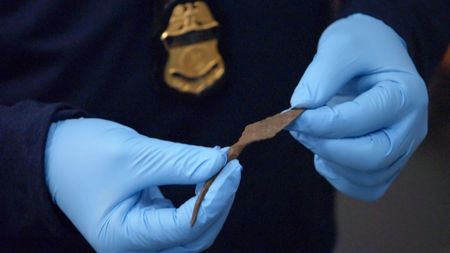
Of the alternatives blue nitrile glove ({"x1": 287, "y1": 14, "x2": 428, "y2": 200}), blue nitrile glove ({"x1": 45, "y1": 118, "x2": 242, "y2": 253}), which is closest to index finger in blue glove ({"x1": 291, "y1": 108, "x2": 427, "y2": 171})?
blue nitrile glove ({"x1": 287, "y1": 14, "x2": 428, "y2": 200})

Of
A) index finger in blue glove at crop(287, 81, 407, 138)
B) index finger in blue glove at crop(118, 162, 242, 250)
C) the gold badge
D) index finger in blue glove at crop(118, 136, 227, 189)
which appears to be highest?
the gold badge

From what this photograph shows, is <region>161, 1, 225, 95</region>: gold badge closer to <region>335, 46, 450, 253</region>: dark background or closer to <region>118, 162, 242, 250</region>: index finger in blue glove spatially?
<region>118, 162, 242, 250</region>: index finger in blue glove

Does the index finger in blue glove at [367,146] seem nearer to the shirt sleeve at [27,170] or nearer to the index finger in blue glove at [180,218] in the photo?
the index finger in blue glove at [180,218]

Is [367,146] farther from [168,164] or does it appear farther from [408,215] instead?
[408,215]

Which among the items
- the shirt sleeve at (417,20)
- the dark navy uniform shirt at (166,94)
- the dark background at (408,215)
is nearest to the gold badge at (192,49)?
the dark navy uniform shirt at (166,94)

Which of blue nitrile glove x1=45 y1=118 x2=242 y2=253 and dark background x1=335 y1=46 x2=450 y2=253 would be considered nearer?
blue nitrile glove x1=45 y1=118 x2=242 y2=253

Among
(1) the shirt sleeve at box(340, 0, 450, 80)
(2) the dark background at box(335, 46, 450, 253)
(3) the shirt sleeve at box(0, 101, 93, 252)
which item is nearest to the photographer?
(3) the shirt sleeve at box(0, 101, 93, 252)

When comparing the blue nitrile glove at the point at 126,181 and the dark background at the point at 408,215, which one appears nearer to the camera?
the blue nitrile glove at the point at 126,181
